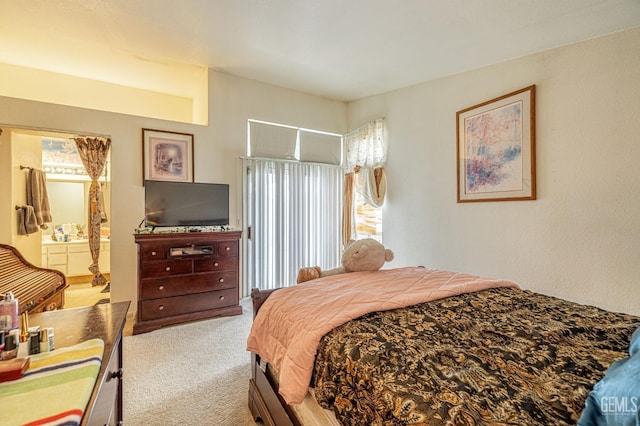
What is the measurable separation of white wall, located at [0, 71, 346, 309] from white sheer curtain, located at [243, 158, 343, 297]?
0.28 m

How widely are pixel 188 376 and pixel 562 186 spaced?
130 inches

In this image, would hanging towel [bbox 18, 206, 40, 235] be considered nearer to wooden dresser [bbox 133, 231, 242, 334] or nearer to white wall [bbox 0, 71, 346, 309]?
white wall [bbox 0, 71, 346, 309]

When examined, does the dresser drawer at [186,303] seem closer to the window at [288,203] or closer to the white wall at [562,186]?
the window at [288,203]

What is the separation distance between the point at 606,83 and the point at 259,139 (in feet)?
11.4

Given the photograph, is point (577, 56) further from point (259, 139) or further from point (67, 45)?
point (67, 45)

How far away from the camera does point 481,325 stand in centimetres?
125

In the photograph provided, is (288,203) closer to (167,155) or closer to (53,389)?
(167,155)

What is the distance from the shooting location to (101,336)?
1127 mm

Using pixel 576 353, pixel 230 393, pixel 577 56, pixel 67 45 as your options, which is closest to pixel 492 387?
pixel 576 353

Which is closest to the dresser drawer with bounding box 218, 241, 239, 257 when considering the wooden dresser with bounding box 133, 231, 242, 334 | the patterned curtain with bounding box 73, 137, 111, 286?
the wooden dresser with bounding box 133, 231, 242, 334

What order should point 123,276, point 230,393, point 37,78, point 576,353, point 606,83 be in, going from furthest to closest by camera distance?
1. point 37,78
2. point 123,276
3. point 606,83
4. point 230,393
5. point 576,353

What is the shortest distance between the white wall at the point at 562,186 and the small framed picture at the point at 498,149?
7 cm

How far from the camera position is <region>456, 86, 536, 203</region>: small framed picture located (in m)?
2.46

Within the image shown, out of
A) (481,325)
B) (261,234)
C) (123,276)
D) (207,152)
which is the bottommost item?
(123,276)
